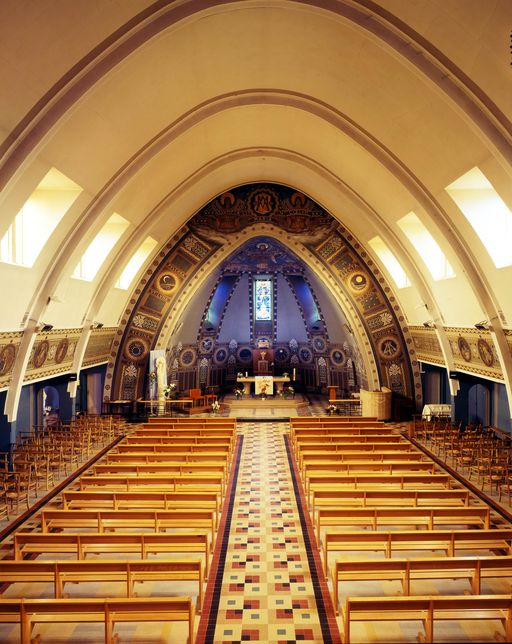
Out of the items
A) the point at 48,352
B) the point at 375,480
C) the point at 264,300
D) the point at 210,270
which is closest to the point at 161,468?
the point at 375,480

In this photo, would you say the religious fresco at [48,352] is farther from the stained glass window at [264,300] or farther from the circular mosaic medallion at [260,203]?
the stained glass window at [264,300]

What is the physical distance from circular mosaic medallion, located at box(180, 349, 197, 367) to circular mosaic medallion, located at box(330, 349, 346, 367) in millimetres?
7743

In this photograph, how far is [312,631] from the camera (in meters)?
6.49

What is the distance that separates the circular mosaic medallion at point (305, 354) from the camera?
3197 centimetres

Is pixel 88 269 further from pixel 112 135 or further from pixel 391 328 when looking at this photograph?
pixel 391 328

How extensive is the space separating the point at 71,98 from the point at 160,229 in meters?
11.4

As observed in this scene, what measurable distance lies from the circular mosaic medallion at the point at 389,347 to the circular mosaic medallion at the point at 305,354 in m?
9.08

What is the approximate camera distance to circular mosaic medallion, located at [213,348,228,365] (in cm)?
3166

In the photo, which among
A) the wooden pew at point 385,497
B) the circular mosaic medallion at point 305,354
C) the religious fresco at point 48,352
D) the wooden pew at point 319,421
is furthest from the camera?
the circular mosaic medallion at point 305,354

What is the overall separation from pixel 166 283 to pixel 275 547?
51.0 feet

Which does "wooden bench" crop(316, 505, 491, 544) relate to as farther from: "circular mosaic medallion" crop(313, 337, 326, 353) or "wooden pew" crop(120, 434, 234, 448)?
"circular mosaic medallion" crop(313, 337, 326, 353)

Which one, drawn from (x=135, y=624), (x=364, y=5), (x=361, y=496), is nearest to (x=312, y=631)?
(x=135, y=624)

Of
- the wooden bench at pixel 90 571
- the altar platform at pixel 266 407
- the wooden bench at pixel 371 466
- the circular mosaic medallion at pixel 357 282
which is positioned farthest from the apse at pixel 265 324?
the wooden bench at pixel 90 571

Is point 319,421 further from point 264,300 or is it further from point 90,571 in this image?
point 264,300
